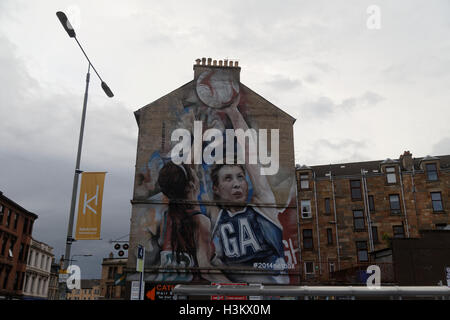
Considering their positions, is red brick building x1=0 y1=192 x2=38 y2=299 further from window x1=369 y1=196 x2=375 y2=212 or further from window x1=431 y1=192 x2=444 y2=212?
window x1=431 y1=192 x2=444 y2=212

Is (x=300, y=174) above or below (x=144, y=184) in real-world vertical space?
above

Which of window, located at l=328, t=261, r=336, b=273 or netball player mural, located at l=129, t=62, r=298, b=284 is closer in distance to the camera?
netball player mural, located at l=129, t=62, r=298, b=284

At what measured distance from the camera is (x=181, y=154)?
1190 inches

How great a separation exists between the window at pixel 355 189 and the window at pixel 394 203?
3304mm

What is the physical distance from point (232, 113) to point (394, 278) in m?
17.4

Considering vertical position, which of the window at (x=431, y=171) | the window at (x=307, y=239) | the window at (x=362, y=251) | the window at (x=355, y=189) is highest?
the window at (x=431, y=171)

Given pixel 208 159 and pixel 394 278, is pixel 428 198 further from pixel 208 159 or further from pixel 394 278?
pixel 208 159

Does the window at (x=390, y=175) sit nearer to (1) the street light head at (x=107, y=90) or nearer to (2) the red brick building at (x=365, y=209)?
(2) the red brick building at (x=365, y=209)

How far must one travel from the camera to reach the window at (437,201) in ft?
133

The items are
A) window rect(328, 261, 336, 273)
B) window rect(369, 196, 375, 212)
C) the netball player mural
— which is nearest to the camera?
the netball player mural

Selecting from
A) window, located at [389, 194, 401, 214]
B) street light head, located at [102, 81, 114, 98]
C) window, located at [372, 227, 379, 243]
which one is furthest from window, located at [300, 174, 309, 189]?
street light head, located at [102, 81, 114, 98]

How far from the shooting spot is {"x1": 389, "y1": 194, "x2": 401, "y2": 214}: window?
138ft

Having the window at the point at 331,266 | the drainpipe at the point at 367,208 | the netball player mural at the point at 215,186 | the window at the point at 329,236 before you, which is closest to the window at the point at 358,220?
the drainpipe at the point at 367,208

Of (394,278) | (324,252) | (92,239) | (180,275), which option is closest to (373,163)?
(324,252)
